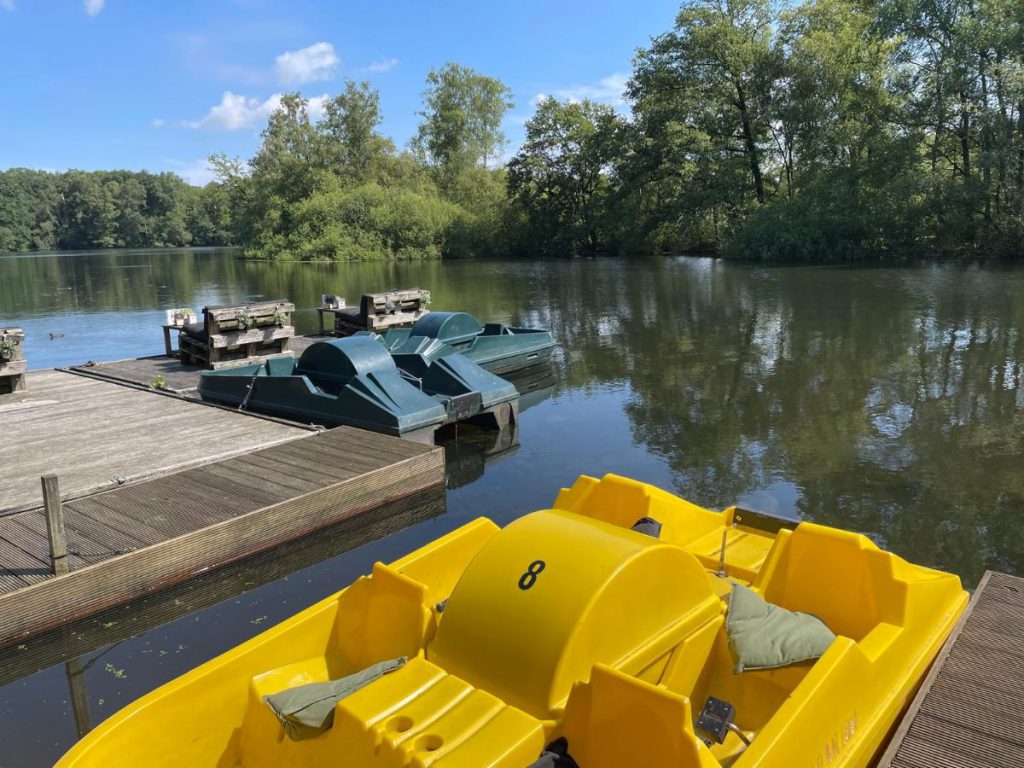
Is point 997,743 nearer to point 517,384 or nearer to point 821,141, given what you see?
point 517,384

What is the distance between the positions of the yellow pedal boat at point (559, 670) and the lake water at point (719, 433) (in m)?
1.63

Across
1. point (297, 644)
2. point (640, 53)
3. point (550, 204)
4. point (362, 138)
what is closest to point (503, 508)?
point (297, 644)

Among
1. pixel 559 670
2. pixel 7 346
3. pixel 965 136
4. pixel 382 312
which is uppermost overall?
pixel 965 136

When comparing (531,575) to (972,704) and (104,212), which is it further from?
(104,212)

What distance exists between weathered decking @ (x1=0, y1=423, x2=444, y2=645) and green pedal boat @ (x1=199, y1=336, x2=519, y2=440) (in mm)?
527

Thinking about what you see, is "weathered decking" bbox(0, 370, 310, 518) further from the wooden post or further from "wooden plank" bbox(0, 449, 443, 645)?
the wooden post

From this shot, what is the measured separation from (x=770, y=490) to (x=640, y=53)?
136 ft

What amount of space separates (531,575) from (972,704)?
7.25ft

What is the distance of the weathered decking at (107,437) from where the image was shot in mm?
7453

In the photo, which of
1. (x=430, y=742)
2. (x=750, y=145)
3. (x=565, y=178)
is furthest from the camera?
(x=565, y=178)

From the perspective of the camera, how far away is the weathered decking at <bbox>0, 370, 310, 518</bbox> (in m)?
7.45

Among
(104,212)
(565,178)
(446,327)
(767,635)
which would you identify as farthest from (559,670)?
(104,212)

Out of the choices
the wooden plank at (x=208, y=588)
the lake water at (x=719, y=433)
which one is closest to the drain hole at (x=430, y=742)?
the lake water at (x=719, y=433)

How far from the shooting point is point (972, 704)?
3566 millimetres
